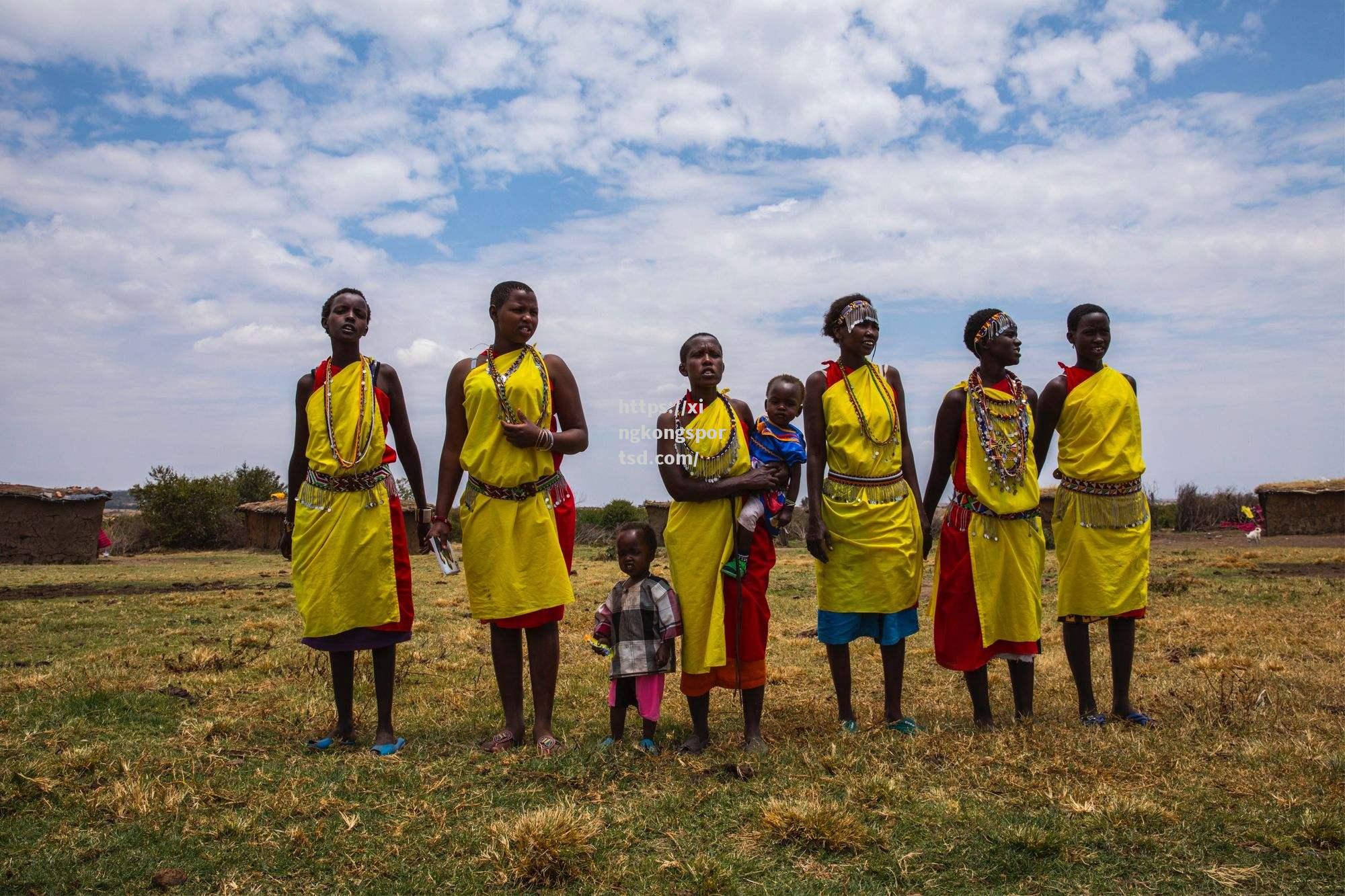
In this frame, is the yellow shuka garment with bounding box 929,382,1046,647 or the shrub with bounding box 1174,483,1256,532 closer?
the yellow shuka garment with bounding box 929,382,1046,647

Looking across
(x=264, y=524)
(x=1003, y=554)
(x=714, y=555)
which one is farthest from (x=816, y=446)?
(x=264, y=524)

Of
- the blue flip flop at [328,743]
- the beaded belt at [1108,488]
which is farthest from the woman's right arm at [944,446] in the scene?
the blue flip flop at [328,743]

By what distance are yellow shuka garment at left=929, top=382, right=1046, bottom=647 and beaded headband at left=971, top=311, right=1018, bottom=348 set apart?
31 centimetres

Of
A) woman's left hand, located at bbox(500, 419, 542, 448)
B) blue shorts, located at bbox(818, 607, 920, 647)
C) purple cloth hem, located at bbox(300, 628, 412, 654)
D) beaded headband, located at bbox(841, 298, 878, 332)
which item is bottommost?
blue shorts, located at bbox(818, 607, 920, 647)

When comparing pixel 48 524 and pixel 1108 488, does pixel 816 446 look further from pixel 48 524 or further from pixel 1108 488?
pixel 48 524

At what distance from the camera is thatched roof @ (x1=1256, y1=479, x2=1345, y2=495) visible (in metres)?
21.0

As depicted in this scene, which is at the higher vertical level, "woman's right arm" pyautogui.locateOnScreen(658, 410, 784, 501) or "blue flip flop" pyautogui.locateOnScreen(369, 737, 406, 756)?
"woman's right arm" pyautogui.locateOnScreen(658, 410, 784, 501)

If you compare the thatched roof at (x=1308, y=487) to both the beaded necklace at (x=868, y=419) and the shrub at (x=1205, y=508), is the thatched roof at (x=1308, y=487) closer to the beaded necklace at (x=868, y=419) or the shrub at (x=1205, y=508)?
the shrub at (x=1205, y=508)

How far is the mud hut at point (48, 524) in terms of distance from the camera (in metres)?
19.2

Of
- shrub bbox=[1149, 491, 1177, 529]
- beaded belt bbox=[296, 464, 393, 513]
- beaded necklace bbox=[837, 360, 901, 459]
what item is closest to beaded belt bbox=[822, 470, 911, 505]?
beaded necklace bbox=[837, 360, 901, 459]

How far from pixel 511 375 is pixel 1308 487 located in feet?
73.2

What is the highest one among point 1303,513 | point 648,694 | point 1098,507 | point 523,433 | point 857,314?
point 857,314

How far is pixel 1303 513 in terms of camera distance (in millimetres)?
21422

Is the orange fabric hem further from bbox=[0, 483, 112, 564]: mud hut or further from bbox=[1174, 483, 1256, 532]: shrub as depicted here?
bbox=[1174, 483, 1256, 532]: shrub
